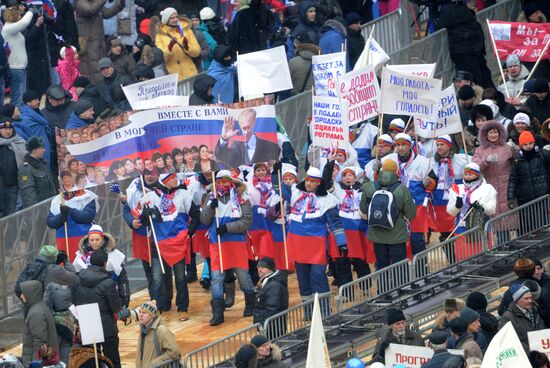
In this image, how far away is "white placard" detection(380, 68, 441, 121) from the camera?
2488 centimetres

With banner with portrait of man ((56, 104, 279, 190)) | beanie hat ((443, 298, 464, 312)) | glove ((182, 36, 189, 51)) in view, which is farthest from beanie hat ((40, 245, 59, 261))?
glove ((182, 36, 189, 51))

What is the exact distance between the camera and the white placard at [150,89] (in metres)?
25.7

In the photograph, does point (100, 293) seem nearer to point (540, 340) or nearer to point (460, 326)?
point (460, 326)

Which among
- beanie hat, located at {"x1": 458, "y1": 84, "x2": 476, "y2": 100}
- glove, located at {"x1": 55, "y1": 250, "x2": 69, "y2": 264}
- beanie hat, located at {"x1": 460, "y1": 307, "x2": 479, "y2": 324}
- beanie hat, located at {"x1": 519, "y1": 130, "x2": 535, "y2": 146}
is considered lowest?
beanie hat, located at {"x1": 460, "y1": 307, "x2": 479, "y2": 324}

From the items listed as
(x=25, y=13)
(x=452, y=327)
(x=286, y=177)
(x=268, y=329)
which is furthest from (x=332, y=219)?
(x=25, y=13)

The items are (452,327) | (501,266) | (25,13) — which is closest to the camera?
(452,327)

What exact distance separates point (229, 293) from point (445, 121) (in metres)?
3.44

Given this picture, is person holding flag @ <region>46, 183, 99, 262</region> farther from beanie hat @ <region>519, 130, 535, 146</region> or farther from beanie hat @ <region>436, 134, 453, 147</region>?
beanie hat @ <region>519, 130, 535, 146</region>

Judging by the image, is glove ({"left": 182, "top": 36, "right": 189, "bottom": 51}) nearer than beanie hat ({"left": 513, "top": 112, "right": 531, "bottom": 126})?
No

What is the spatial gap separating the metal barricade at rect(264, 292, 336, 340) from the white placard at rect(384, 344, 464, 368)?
1.96 m

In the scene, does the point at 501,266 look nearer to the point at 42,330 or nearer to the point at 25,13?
the point at 42,330

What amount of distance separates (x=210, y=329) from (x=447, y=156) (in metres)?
3.61

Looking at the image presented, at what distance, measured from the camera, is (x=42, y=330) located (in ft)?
71.7

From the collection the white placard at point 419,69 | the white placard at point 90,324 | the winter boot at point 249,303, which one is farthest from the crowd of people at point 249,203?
the white placard at point 419,69
